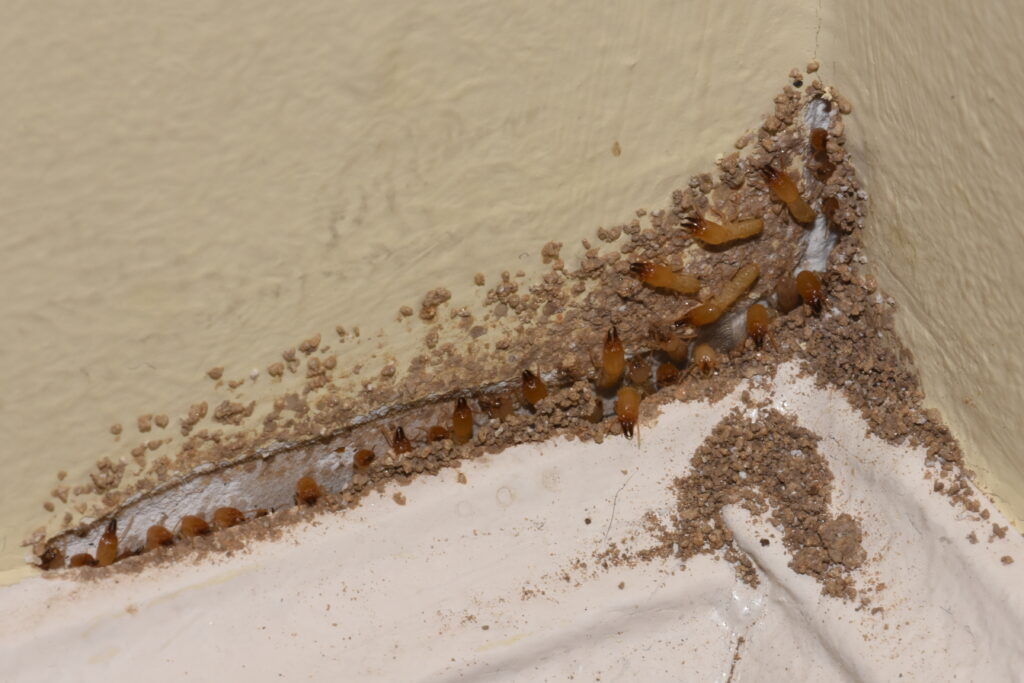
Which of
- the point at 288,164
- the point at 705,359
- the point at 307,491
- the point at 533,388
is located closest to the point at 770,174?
the point at 705,359

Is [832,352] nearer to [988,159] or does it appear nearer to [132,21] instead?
[988,159]

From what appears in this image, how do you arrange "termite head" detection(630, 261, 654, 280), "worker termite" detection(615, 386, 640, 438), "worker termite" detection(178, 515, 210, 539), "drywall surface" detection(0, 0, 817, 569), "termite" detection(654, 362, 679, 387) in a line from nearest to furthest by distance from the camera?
"drywall surface" detection(0, 0, 817, 569) → "termite head" detection(630, 261, 654, 280) → "worker termite" detection(178, 515, 210, 539) → "worker termite" detection(615, 386, 640, 438) → "termite" detection(654, 362, 679, 387)

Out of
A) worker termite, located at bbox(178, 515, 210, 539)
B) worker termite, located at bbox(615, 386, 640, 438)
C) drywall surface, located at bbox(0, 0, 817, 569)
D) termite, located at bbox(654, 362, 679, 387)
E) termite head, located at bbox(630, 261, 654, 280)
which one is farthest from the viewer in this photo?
termite, located at bbox(654, 362, 679, 387)

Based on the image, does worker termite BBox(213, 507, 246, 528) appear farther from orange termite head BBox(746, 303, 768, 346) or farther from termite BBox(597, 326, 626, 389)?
orange termite head BBox(746, 303, 768, 346)

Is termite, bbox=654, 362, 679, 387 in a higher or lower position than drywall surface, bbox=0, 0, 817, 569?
lower

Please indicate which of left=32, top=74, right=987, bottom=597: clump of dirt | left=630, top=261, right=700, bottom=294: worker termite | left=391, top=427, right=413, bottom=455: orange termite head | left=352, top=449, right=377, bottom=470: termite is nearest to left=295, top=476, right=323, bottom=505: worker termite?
left=32, top=74, right=987, bottom=597: clump of dirt

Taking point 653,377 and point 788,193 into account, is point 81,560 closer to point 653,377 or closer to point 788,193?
point 653,377
